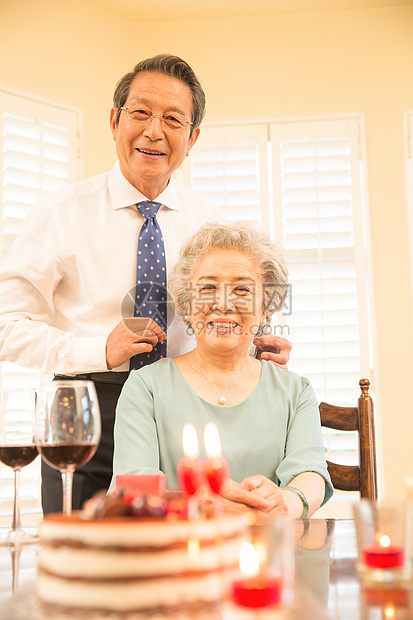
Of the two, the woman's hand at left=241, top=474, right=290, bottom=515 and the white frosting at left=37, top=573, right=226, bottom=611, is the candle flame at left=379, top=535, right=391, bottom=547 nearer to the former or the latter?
the white frosting at left=37, top=573, right=226, bottom=611

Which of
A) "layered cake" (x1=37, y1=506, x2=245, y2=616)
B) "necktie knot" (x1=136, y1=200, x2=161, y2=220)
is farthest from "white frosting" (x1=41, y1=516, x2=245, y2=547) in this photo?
"necktie knot" (x1=136, y1=200, x2=161, y2=220)

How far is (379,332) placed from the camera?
12.4 ft

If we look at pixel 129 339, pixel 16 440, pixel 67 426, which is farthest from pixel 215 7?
pixel 67 426

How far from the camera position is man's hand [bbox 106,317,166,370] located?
190 centimetres

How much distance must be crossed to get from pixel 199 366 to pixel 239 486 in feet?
1.55

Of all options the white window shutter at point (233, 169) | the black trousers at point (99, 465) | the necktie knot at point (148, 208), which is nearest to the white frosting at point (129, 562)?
the black trousers at point (99, 465)

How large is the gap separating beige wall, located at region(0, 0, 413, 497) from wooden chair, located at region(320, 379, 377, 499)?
1893 mm

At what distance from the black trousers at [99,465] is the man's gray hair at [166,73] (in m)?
0.84

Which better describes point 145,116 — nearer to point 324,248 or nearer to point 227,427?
point 227,427

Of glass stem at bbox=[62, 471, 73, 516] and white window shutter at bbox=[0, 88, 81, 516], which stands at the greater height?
white window shutter at bbox=[0, 88, 81, 516]

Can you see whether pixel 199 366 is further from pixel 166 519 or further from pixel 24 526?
pixel 166 519

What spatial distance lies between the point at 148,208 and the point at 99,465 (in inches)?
32.3

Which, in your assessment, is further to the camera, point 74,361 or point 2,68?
point 2,68

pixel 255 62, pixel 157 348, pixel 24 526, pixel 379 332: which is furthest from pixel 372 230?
pixel 24 526
